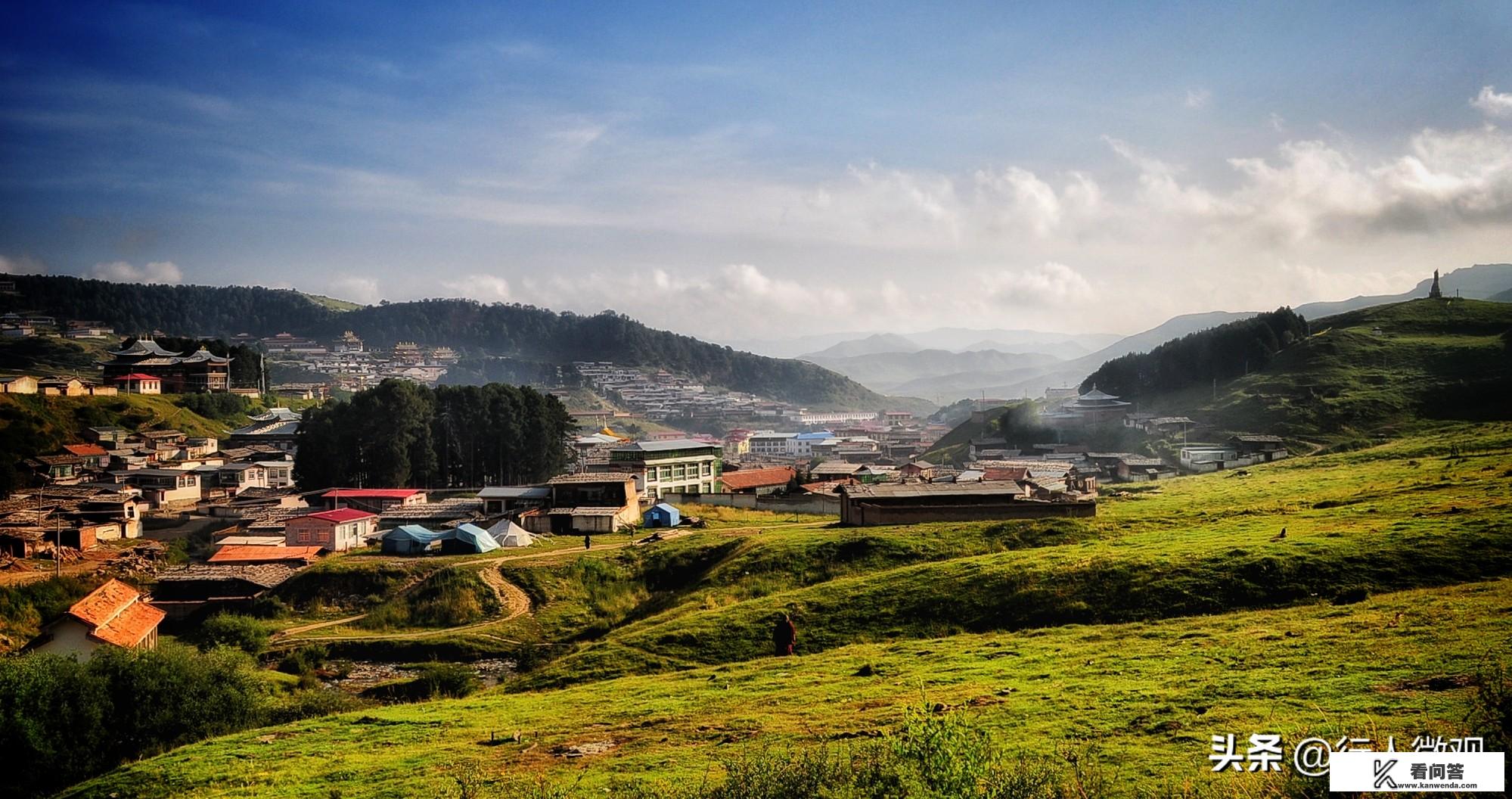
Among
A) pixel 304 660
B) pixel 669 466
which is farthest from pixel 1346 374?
pixel 304 660

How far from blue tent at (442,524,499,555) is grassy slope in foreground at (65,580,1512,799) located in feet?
84.9

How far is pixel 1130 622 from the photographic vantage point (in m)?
21.1

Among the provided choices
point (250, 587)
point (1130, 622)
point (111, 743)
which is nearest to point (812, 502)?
point (250, 587)

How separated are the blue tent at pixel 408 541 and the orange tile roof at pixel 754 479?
27116 millimetres

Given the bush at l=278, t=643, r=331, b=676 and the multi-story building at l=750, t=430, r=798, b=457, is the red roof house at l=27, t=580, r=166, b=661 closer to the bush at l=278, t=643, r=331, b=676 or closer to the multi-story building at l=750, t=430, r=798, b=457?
the bush at l=278, t=643, r=331, b=676

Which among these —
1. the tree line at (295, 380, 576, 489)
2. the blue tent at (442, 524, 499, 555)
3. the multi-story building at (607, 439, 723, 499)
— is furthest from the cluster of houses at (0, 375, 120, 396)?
the blue tent at (442, 524, 499, 555)

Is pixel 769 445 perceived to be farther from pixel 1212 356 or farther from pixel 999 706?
pixel 999 706

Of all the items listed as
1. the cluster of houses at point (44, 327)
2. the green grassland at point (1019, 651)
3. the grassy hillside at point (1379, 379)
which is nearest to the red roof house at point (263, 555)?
the green grassland at point (1019, 651)

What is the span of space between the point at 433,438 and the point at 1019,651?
197 ft

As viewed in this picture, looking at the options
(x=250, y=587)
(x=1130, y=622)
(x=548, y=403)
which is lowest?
(x=250, y=587)

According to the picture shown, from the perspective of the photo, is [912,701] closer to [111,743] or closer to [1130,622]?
[1130,622]

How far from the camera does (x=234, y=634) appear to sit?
35781mm

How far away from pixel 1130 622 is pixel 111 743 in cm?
2459

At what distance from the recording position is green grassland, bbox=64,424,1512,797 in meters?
13.5
